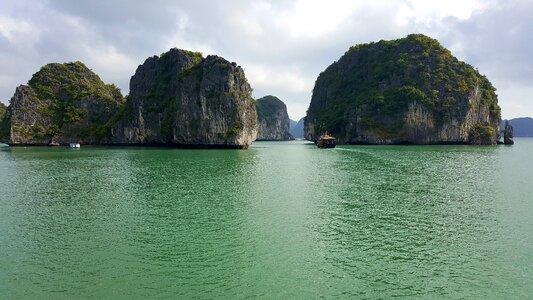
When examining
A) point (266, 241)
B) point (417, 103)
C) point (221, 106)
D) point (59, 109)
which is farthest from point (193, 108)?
point (266, 241)

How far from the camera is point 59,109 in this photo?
5595 inches

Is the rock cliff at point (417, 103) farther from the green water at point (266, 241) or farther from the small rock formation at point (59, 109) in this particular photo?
the green water at point (266, 241)

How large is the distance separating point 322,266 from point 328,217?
27.0 feet

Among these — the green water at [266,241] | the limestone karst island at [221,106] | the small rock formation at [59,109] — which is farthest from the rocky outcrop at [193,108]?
the green water at [266,241]

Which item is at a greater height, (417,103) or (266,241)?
(417,103)

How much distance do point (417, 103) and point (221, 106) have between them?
71.1 meters

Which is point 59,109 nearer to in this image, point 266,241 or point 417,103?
point 417,103

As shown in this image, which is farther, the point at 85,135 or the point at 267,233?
the point at 85,135

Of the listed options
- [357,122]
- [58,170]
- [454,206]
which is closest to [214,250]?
[454,206]

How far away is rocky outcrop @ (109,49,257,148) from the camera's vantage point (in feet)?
361

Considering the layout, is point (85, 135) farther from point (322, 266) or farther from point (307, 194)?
point (322, 266)

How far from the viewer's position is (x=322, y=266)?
1504cm

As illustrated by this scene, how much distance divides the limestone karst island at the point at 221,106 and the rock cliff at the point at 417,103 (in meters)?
0.36

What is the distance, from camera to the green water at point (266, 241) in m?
13.1
